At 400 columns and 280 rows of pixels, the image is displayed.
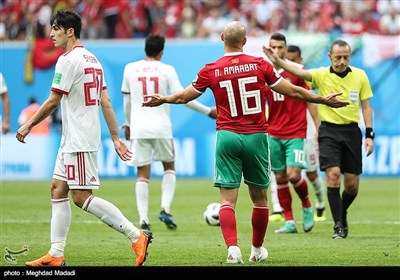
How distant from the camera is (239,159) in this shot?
33.7 ft

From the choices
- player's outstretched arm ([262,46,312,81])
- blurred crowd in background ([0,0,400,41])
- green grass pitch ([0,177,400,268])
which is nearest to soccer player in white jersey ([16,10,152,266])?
green grass pitch ([0,177,400,268])

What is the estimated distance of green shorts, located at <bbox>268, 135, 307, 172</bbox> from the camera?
562 inches

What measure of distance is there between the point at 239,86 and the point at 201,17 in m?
19.1

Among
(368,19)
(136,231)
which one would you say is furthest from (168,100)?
(368,19)

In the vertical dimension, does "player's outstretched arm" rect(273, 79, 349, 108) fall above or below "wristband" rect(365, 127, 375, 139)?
above

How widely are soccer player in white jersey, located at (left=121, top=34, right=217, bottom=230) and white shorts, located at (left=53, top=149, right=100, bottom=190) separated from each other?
14.0 feet

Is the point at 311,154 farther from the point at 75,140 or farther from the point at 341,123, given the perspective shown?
the point at 75,140

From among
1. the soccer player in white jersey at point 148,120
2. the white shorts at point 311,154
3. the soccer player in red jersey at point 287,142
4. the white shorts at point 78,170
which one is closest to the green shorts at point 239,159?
the white shorts at point 78,170

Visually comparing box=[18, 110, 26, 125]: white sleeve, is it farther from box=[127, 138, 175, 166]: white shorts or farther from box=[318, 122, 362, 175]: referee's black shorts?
box=[318, 122, 362, 175]: referee's black shorts

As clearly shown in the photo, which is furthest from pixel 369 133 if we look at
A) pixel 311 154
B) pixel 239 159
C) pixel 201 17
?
pixel 201 17

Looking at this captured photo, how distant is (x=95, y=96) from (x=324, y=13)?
63.3 ft
